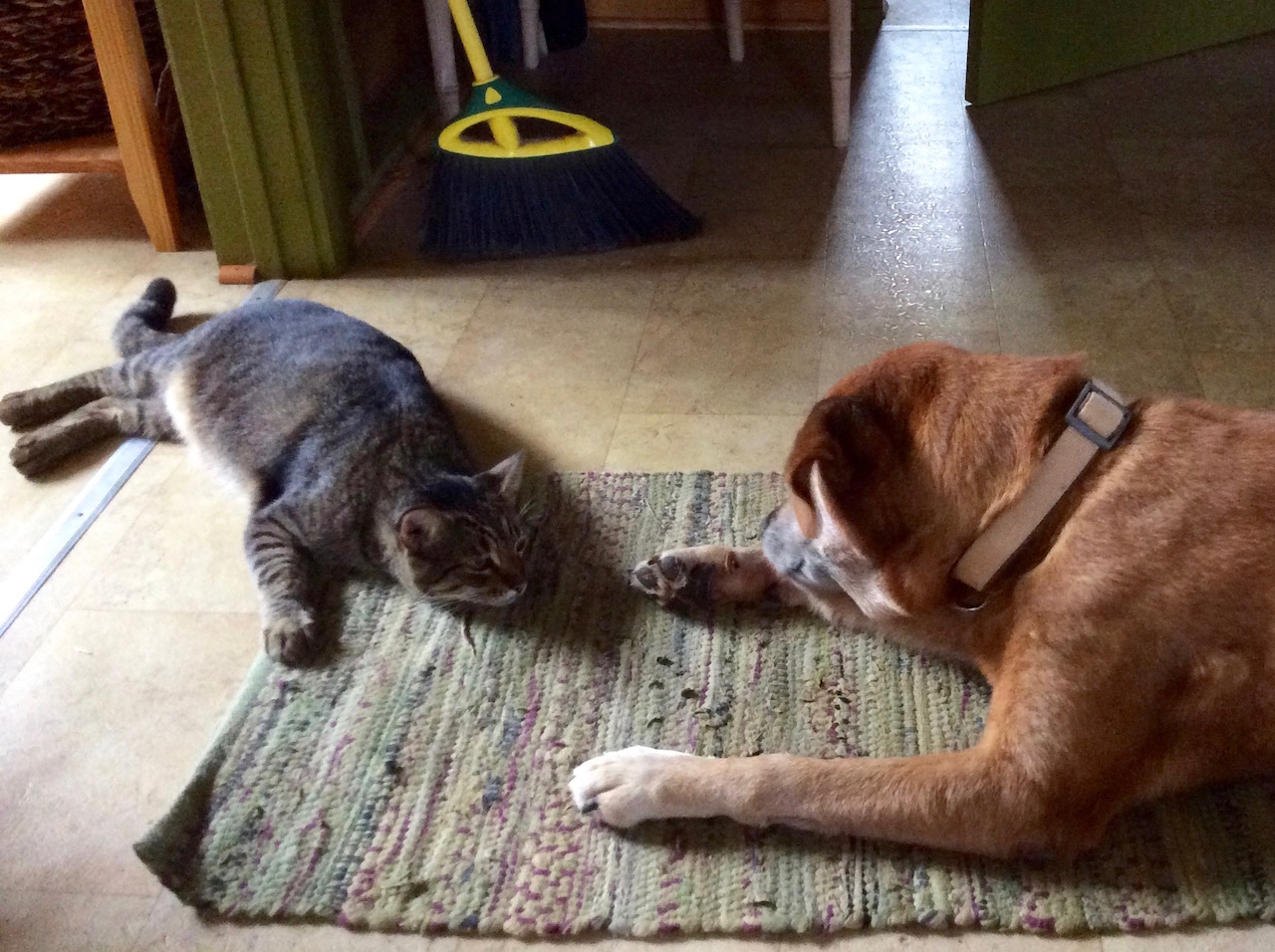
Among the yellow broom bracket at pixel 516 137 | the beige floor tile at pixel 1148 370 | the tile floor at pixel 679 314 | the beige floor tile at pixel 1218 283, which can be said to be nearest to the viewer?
the tile floor at pixel 679 314

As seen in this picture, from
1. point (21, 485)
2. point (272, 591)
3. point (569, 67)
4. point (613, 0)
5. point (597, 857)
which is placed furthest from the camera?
point (613, 0)

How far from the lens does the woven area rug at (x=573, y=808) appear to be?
1.36m

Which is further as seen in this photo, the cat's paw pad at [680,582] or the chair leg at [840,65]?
the chair leg at [840,65]

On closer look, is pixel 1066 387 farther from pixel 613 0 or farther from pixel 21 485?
pixel 613 0

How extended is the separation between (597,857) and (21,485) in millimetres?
1422

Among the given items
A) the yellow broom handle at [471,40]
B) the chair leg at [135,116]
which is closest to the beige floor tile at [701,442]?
the yellow broom handle at [471,40]

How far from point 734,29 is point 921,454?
10.2 feet

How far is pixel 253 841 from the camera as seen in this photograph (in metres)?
1.47

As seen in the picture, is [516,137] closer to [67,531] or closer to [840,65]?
[840,65]

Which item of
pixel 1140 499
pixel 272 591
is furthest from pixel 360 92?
pixel 1140 499

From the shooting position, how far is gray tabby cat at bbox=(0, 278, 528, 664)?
5.84 feet

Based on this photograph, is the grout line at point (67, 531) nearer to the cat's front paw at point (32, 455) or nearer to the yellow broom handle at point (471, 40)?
the cat's front paw at point (32, 455)

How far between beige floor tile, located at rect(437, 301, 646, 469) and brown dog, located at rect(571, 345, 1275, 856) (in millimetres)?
818

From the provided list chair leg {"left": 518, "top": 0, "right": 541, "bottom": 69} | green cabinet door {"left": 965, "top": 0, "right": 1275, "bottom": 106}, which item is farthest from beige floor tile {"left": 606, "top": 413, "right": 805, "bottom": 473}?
chair leg {"left": 518, "top": 0, "right": 541, "bottom": 69}
